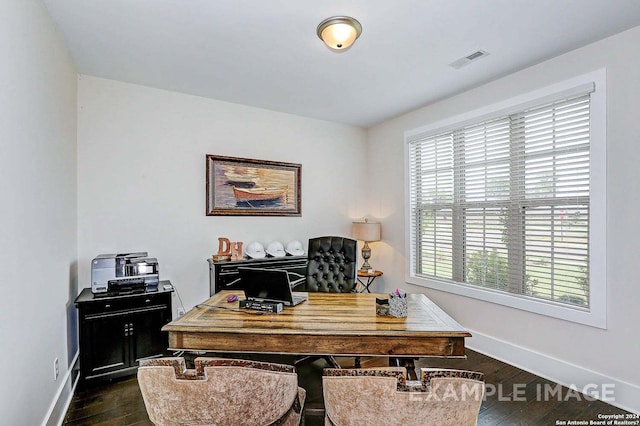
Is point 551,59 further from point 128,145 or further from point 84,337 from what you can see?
point 84,337

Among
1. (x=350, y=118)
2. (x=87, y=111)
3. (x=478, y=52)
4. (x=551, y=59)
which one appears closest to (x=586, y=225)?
(x=551, y=59)

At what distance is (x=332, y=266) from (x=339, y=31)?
2.14 meters

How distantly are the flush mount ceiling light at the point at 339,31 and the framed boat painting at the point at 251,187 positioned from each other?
6.50 ft

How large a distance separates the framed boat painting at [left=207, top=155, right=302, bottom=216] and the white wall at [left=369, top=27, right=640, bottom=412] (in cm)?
232

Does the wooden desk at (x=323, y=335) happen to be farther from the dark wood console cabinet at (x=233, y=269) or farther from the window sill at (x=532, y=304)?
the window sill at (x=532, y=304)

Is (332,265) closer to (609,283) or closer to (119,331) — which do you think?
(119,331)

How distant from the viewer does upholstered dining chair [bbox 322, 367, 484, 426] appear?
108 centimetres

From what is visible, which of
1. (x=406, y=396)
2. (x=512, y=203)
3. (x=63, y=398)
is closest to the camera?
(x=406, y=396)

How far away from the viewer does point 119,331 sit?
9.04 feet

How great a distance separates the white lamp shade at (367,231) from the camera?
14.6 ft

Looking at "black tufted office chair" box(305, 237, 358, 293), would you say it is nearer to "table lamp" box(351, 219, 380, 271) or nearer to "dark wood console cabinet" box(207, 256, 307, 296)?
"dark wood console cabinet" box(207, 256, 307, 296)

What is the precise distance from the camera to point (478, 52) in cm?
266

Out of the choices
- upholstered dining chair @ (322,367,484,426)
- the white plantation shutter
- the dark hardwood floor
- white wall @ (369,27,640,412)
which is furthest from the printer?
white wall @ (369,27,640,412)

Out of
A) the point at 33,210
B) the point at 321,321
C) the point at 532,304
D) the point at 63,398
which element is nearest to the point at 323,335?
the point at 321,321
